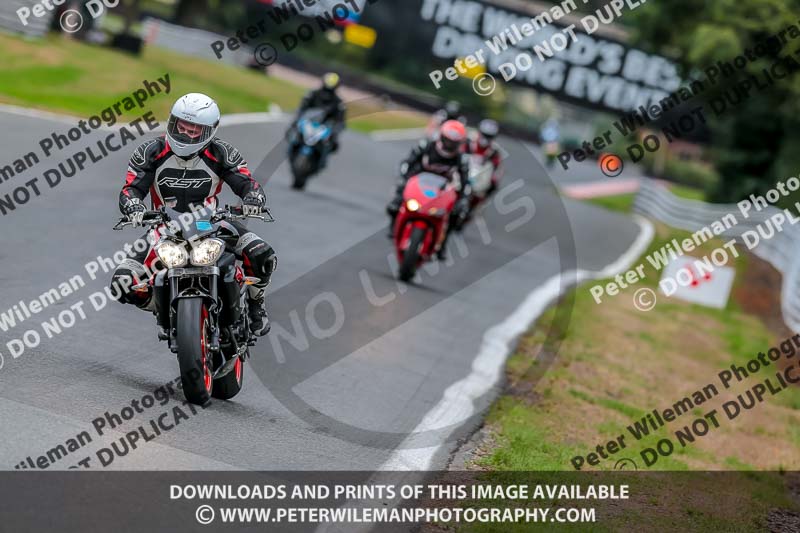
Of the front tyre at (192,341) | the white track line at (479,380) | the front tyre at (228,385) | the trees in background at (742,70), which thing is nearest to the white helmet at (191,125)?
the front tyre at (192,341)

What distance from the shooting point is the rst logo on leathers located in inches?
300

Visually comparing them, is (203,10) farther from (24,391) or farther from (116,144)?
(24,391)

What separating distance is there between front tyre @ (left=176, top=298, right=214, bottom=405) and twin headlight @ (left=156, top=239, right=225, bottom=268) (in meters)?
0.23

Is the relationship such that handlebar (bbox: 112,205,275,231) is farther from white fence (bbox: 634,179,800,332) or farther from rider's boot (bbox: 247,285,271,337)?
white fence (bbox: 634,179,800,332)

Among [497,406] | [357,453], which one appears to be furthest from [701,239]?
[357,453]

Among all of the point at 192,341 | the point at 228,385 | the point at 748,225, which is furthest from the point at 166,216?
the point at 748,225

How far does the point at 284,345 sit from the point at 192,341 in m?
3.07

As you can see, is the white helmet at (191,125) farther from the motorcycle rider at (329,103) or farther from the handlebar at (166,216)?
the motorcycle rider at (329,103)

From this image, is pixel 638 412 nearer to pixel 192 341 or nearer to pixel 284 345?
pixel 284 345

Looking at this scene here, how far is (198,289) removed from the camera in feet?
23.6

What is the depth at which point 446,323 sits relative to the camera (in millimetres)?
12938

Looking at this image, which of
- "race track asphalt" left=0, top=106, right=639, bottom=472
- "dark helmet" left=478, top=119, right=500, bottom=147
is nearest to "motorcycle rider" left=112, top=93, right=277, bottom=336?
"race track asphalt" left=0, top=106, right=639, bottom=472

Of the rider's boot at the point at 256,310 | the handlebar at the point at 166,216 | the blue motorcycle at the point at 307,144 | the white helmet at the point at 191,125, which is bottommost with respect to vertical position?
the blue motorcycle at the point at 307,144

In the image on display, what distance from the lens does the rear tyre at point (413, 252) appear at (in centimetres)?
1406
